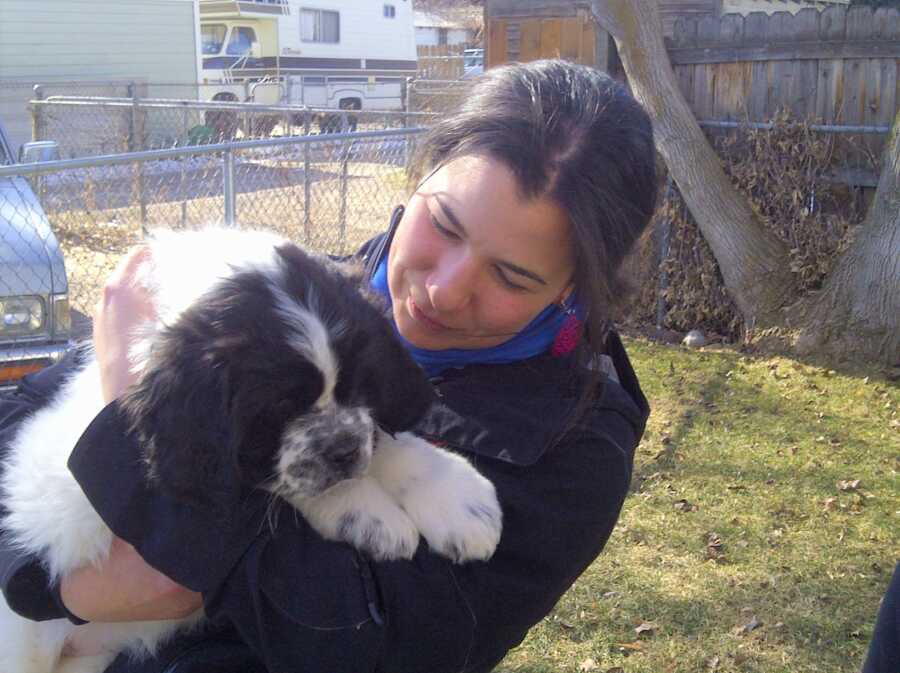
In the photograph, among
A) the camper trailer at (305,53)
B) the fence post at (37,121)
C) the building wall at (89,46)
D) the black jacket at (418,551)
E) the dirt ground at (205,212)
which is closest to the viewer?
the black jacket at (418,551)

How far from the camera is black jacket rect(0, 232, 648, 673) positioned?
74.6 inches

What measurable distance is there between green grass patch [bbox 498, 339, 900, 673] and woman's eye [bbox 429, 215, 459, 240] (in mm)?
2776

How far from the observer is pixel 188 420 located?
200 cm

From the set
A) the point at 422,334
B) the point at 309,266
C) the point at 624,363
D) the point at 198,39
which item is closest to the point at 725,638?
the point at 624,363

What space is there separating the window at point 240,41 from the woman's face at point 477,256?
27683 millimetres

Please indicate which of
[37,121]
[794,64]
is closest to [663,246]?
[794,64]

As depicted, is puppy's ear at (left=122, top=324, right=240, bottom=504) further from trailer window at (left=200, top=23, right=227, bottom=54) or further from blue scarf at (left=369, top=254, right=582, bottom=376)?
trailer window at (left=200, top=23, right=227, bottom=54)

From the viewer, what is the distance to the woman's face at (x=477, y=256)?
90.1 inches

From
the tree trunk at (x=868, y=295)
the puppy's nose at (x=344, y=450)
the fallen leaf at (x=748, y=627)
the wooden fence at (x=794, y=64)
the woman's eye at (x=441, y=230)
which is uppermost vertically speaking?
the wooden fence at (x=794, y=64)

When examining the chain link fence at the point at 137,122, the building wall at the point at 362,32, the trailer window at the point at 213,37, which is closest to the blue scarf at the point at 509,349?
the chain link fence at the point at 137,122

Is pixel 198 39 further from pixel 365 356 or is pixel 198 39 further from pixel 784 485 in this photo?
pixel 365 356

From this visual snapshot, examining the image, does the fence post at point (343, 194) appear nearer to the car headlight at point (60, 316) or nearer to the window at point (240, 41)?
the car headlight at point (60, 316)

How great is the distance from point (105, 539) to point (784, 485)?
15.7 feet

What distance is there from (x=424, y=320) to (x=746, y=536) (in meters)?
3.65
